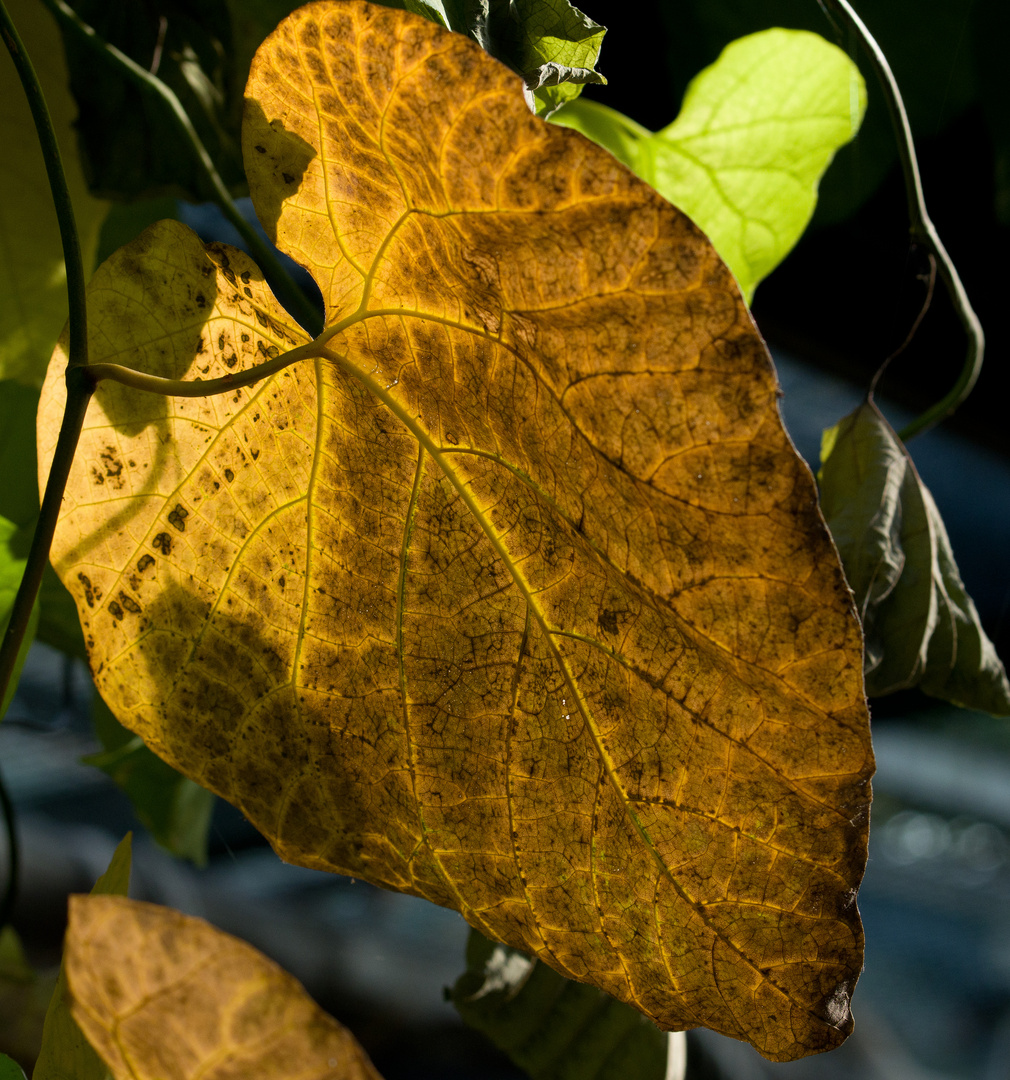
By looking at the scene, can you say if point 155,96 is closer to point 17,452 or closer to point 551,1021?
point 17,452

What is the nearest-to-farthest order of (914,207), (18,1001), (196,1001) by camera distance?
(196,1001)
(914,207)
(18,1001)

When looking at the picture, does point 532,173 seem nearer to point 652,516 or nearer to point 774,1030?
point 652,516

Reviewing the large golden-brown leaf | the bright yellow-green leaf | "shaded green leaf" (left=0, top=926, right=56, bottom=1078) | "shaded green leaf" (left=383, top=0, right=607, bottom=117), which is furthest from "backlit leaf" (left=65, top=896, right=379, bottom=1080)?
"shaded green leaf" (left=0, top=926, right=56, bottom=1078)

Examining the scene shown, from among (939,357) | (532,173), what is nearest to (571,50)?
(532,173)

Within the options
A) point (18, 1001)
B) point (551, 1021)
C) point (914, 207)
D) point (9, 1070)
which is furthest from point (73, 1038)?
point (18, 1001)

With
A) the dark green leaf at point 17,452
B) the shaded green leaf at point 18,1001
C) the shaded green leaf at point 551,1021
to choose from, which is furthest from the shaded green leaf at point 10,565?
the shaded green leaf at point 18,1001

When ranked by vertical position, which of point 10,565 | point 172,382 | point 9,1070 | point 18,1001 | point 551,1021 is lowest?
point 18,1001

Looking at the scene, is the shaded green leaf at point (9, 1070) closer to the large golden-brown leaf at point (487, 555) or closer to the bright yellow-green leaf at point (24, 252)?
the large golden-brown leaf at point (487, 555)
